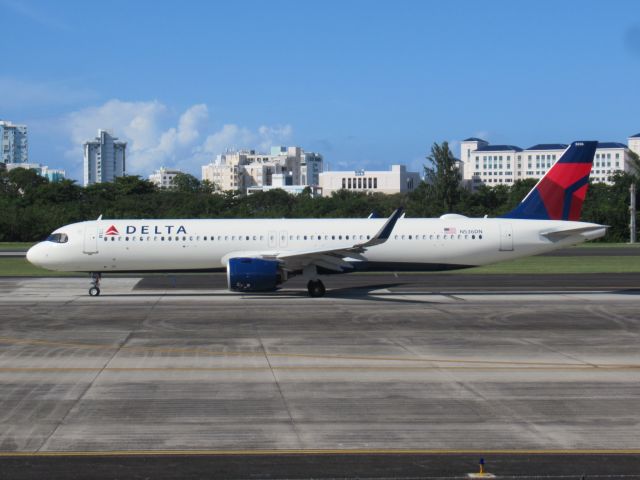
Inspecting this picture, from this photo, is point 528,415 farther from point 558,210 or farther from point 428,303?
point 558,210

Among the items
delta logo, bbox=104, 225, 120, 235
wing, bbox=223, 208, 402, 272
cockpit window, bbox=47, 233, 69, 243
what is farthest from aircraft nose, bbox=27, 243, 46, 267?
wing, bbox=223, 208, 402, 272

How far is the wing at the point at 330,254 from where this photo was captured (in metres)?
33.1

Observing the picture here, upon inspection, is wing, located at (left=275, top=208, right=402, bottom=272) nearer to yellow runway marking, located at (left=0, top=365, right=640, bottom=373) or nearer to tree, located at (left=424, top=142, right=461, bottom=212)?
yellow runway marking, located at (left=0, top=365, right=640, bottom=373)

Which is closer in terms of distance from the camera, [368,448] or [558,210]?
[368,448]

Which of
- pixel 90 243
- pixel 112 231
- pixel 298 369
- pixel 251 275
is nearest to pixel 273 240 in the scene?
pixel 251 275

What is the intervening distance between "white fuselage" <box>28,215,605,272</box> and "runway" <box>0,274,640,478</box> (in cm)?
382

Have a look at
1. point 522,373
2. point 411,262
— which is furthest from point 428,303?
point 522,373

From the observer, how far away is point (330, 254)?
3388 cm

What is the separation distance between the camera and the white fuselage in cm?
3531

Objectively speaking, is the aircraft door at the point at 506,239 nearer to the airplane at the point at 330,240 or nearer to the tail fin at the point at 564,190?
the airplane at the point at 330,240

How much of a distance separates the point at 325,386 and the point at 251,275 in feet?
52.9

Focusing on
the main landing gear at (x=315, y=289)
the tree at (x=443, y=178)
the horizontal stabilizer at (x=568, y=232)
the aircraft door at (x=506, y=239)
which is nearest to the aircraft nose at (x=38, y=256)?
the main landing gear at (x=315, y=289)

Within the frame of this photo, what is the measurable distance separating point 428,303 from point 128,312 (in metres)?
11.5

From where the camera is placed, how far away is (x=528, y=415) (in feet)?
46.4
